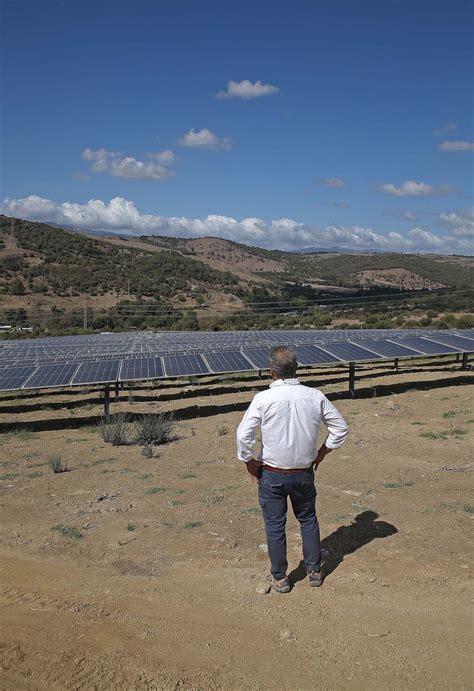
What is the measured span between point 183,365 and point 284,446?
12.6 meters

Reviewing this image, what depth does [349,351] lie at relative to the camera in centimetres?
1914

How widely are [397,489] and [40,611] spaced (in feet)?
16.9

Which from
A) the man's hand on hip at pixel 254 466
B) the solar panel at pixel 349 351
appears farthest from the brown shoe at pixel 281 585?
the solar panel at pixel 349 351

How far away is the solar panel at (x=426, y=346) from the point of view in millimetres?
19375

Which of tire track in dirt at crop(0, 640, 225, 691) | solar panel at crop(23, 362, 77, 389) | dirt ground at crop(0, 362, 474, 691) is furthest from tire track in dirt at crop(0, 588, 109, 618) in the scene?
solar panel at crop(23, 362, 77, 389)

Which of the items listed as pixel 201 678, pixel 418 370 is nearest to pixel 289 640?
pixel 201 678

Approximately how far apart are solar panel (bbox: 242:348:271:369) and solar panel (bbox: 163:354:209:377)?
57.5 inches

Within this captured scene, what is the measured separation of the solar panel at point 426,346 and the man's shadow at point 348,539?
13030 millimetres

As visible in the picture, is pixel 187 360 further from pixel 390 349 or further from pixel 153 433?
pixel 390 349

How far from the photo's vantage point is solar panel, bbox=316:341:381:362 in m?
18.2

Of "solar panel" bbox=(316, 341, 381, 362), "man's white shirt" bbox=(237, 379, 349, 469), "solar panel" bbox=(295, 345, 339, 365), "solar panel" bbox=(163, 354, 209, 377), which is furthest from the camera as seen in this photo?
"solar panel" bbox=(316, 341, 381, 362)

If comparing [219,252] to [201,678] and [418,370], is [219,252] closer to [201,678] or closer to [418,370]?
[418,370]

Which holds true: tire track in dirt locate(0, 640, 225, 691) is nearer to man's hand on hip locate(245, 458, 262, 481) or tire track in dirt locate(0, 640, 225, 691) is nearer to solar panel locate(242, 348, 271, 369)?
man's hand on hip locate(245, 458, 262, 481)

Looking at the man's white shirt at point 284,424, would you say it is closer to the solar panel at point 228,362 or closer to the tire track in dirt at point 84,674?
the tire track in dirt at point 84,674
